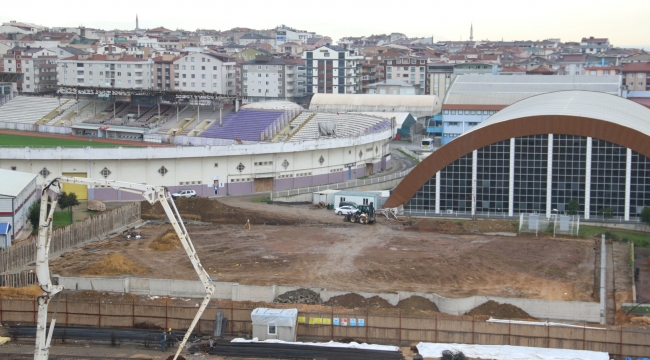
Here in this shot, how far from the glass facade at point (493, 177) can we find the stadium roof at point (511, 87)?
30668 millimetres

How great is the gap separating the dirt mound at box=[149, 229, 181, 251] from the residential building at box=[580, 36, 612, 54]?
133 metres

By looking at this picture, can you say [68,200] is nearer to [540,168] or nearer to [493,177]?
[493,177]

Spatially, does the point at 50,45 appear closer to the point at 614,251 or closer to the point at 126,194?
the point at 126,194

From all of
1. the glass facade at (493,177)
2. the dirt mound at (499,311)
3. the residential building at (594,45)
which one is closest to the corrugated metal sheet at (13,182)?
the dirt mound at (499,311)

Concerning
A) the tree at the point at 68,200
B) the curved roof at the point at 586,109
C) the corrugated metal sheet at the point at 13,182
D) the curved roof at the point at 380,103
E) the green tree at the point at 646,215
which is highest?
the curved roof at the point at 586,109

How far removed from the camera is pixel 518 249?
35.2m

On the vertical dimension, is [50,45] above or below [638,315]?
above

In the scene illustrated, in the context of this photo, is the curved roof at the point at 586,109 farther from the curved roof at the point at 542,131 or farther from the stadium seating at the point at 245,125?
the stadium seating at the point at 245,125

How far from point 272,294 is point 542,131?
57.3 feet

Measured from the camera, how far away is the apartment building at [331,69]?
10188cm

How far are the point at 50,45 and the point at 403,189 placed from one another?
93.8 m

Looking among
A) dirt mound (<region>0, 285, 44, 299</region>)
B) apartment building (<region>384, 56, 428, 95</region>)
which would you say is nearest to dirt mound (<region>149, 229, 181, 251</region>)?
dirt mound (<region>0, 285, 44, 299</region>)

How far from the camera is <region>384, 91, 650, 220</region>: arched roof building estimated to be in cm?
3938

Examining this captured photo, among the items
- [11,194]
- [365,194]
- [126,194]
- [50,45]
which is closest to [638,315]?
[365,194]
